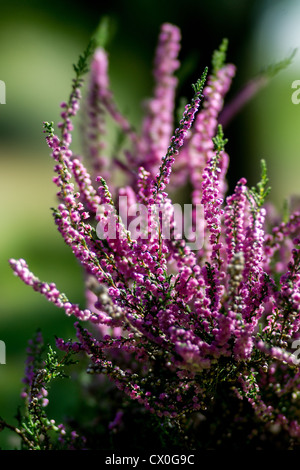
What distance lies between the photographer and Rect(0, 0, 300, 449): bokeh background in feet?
10.3

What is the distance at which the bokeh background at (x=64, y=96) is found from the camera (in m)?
3.14

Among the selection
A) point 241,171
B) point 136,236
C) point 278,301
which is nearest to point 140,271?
point 136,236

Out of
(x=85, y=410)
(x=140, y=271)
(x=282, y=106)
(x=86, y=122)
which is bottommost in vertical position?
(x=85, y=410)

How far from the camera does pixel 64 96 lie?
5.51 metres

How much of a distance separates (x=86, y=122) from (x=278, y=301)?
42.7 inches

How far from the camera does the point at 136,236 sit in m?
0.75

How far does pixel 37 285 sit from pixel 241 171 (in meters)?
2.74

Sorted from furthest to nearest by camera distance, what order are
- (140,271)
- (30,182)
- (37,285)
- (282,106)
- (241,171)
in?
1. (30,182)
2. (282,106)
3. (241,171)
4. (140,271)
5. (37,285)

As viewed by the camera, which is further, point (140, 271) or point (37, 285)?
point (140, 271)

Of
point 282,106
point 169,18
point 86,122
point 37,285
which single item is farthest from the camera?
point 282,106

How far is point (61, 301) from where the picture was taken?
61 cm

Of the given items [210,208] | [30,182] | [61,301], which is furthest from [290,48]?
[30,182]
